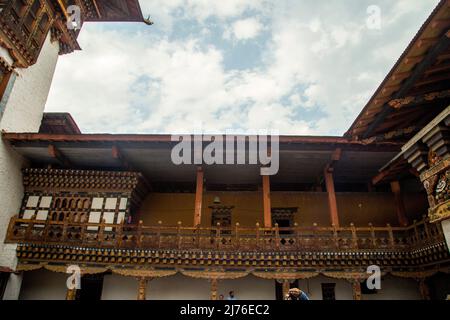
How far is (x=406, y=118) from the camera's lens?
705cm

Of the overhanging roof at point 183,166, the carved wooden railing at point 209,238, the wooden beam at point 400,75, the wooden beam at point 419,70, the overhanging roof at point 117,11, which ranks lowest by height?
the carved wooden railing at point 209,238

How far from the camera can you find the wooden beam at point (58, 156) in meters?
13.4

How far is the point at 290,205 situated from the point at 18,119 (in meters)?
13.8

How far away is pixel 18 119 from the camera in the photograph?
14773 millimetres

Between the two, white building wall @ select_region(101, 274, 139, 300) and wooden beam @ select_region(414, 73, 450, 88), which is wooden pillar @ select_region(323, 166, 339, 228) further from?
white building wall @ select_region(101, 274, 139, 300)

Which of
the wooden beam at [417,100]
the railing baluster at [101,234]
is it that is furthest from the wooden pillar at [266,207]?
the wooden beam at [417,100]

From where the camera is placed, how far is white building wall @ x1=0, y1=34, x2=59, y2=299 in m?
12.8

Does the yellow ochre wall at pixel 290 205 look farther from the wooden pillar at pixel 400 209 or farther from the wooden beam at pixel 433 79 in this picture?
the wooden beam at pixel 433 79

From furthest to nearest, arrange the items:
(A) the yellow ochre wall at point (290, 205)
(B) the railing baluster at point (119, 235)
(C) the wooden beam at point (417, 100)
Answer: (A) the yellow ochre wall at point (290, 205)
(B) the railing baluster at point (119, 235)
(C) the wooden beam at point (417, 100)

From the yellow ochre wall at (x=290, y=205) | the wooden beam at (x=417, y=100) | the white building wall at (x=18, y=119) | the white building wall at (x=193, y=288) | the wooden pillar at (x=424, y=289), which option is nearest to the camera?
the wooden beam at (x=417, y=100)

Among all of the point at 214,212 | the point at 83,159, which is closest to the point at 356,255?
the point at 214,212

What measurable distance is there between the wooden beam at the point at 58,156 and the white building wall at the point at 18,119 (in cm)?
179

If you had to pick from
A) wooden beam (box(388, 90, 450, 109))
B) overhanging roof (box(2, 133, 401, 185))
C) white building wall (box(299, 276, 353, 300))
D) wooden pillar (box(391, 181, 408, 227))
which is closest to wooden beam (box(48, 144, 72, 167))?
overhanging roof (box(2, 133, 401, 185))

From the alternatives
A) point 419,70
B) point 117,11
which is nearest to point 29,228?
point 117,11
